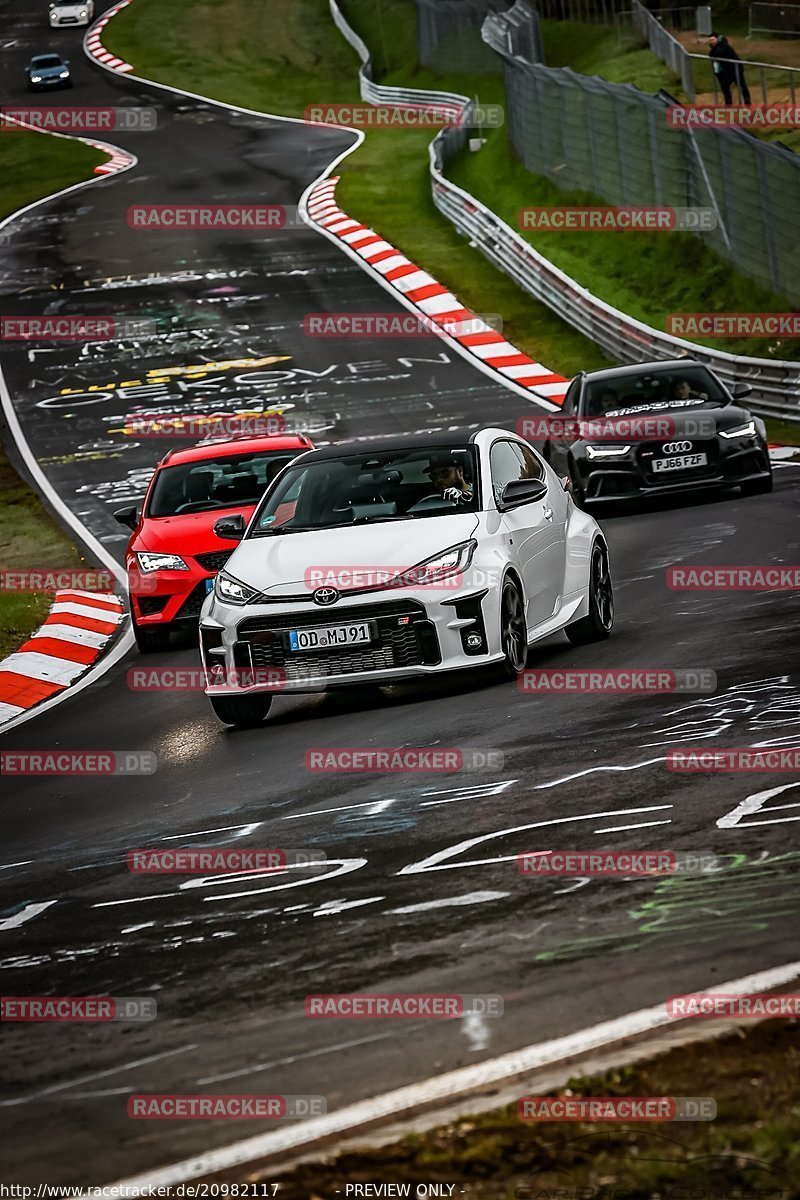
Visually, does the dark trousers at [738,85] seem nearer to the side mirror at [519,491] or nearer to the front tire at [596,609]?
the front tire at [596,609]

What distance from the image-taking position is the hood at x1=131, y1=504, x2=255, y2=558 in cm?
1505

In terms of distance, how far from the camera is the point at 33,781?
10.7 m

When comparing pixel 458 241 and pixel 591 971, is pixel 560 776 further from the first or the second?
pixel 458 241

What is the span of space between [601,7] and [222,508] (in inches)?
1434

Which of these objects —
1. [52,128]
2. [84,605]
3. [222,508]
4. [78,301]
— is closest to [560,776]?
[222,508]

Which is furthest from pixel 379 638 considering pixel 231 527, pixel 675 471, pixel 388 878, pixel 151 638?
pixel 675 471

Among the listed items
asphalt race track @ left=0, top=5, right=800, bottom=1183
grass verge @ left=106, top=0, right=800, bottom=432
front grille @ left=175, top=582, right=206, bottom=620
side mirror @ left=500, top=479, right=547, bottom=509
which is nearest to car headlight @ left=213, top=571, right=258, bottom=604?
asphalt race track @ left=0, top=5, right=800, bottom=1183

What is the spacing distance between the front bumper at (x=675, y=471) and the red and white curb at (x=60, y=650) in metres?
4.97

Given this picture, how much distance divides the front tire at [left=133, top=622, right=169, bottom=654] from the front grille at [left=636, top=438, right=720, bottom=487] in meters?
6.01

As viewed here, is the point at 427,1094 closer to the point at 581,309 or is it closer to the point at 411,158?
the point at 581,309

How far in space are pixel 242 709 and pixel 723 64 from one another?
26.3 m

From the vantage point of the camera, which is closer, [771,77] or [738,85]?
[771,77]

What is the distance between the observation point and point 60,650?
1616 centimetres

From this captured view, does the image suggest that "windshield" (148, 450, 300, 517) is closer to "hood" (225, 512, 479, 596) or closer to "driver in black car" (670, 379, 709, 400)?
"hood" (225, 512, 479, 596)
